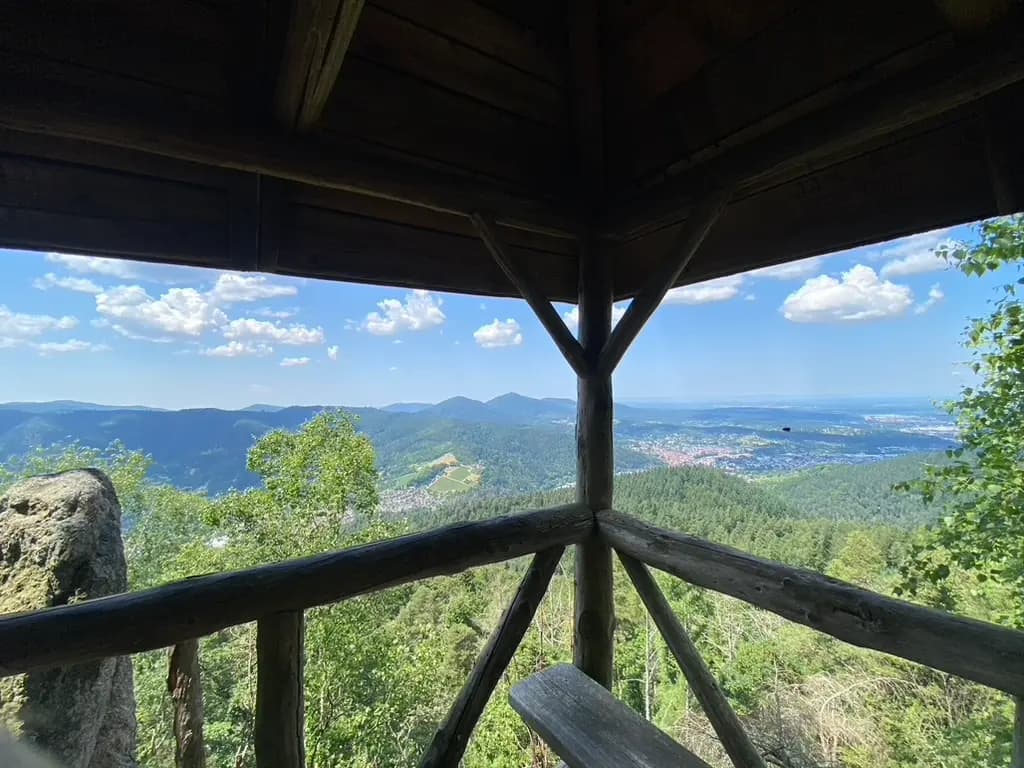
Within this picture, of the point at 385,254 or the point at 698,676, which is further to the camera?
the point at 385,254

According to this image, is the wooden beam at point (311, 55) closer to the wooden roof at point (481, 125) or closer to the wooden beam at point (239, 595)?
the wooden roof at point (481, 125)

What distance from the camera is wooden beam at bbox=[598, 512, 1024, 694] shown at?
2.82ft

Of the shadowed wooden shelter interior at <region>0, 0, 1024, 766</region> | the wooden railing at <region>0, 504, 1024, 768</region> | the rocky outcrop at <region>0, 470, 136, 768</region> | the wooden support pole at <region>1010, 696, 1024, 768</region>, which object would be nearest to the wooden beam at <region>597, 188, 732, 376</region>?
the shadowed wooden shelter interior at <region>0, 0, 1024, 766</region>

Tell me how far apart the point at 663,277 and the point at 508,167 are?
2.58ft

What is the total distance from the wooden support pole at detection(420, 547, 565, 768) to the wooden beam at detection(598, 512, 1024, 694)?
0.39m

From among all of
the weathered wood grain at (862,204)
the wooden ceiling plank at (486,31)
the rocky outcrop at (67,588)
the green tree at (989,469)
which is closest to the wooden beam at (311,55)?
the wooden ceiling plank at (486,31)

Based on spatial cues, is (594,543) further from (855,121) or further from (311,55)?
(311,55)

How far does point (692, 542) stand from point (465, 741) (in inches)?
40.3

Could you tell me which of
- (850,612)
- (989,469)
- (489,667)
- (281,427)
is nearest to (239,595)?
(489,667)

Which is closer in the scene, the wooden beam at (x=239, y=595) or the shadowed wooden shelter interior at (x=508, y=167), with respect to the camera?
the wooden beam at (x=239, y=595)

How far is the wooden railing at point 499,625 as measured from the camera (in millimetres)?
904

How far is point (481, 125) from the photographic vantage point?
Result: 1.73 m

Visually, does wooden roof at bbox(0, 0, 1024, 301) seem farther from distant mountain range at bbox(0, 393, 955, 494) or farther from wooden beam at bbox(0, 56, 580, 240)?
distant mountain range at bbox(0, 393, 955, 494)

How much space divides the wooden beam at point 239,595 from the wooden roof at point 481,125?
1024mm
